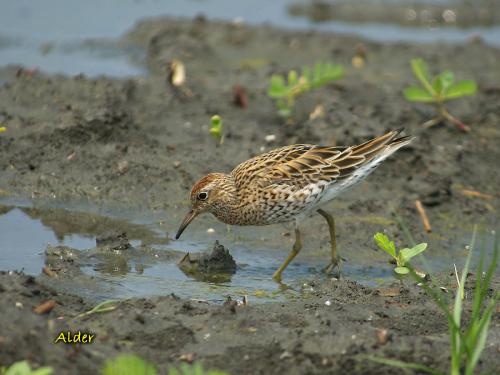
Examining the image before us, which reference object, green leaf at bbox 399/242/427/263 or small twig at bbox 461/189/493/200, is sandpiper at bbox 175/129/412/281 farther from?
small twig at bbox 461/189/493/200

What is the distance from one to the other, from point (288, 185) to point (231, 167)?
194cm

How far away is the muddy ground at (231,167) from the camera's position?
6.79m

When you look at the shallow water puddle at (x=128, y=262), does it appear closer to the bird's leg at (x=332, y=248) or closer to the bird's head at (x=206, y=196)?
the bird's leg at (x=332, y=248)

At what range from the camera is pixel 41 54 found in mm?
16672

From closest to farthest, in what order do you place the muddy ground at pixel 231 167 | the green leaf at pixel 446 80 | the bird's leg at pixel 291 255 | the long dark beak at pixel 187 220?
1. the muddy ground at pixel 231 167
2. the bird's leg at pixel 291 255
3. the long dark beak at pixel 187 220
4. the green leaf at pixel 446 80

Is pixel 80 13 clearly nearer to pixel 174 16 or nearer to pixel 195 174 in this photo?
pixel 174 16

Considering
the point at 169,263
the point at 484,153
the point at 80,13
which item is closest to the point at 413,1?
the point at 80,13

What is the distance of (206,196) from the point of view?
9.78 m

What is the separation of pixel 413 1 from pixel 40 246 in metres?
12.8

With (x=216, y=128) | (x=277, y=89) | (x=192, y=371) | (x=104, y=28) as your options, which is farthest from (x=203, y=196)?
(x=104, y=28)

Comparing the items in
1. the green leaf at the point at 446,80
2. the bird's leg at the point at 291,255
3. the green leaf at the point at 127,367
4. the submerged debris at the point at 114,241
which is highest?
the green leaf at the point at 446,80

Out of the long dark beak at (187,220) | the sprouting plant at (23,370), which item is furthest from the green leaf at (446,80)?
the sprouting plant at (23,370)

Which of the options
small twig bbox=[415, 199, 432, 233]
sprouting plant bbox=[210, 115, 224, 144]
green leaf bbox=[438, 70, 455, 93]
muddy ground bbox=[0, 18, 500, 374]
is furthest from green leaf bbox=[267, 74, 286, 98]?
small twig bbox=[415, 199, 432, 233]

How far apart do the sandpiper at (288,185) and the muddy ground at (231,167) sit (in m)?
0.57
